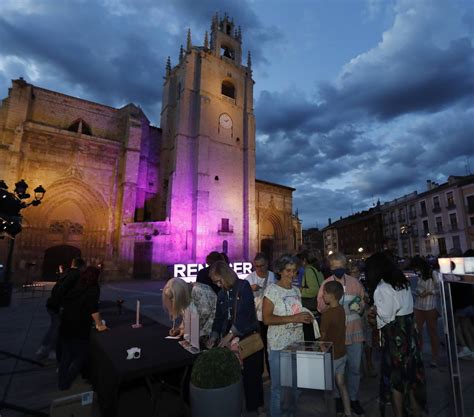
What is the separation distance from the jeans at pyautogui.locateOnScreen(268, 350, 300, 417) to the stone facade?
57.1 ft

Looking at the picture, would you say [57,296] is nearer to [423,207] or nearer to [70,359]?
[70,359]

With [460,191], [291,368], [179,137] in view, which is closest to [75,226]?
[179,137]

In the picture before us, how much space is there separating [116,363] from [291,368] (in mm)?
1566

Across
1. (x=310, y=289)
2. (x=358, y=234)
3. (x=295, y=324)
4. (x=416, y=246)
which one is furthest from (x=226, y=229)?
(x=358, y=234)

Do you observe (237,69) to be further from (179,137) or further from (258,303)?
(258,303)

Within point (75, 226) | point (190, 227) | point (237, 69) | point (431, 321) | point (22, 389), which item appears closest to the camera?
point (22, 389)

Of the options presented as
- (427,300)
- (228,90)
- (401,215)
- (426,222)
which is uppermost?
(228,90)

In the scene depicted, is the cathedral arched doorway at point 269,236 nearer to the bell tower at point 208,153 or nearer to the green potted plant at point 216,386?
the bell tower at point 208,153

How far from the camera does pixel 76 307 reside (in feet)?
11.7

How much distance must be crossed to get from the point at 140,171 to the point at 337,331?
72.4 feet

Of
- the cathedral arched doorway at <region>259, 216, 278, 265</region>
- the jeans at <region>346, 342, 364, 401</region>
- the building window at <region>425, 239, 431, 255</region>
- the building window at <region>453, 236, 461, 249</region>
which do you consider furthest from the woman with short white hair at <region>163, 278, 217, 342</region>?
the building window at <region>425, 239, 431, 255</region>

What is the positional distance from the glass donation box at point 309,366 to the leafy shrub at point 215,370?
440mm

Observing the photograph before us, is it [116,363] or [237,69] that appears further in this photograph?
[237,69]

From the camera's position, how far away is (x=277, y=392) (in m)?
2.46
